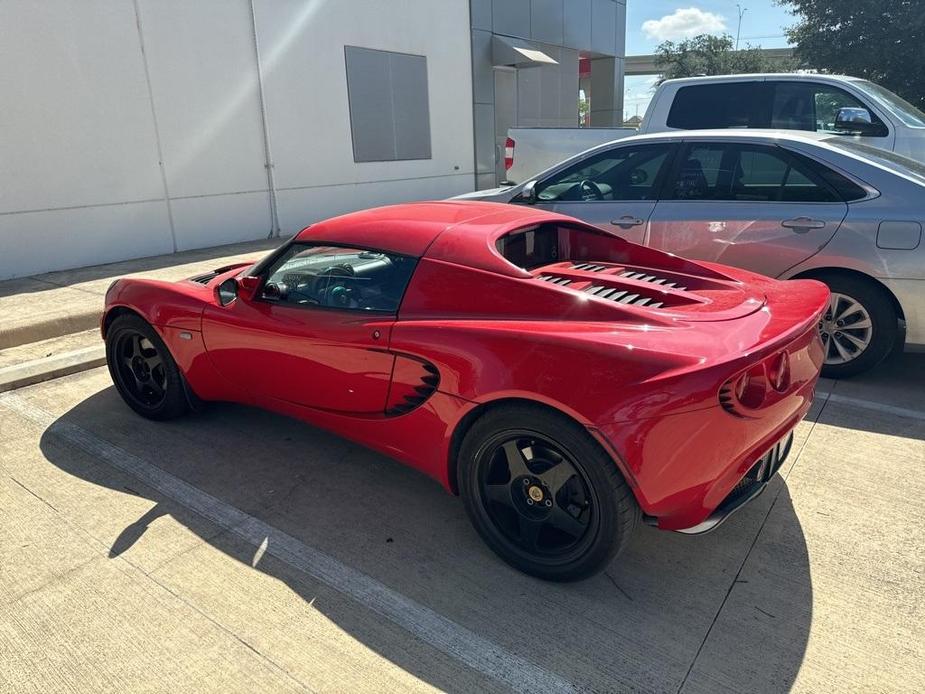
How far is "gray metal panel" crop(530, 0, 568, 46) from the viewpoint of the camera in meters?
16.7

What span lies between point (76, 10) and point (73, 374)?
544cm

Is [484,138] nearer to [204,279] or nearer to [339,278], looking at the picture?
[204,279]

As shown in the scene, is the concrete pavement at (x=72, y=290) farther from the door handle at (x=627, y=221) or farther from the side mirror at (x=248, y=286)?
the door handle at (x=627, y=221)

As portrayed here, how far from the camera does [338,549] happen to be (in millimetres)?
2984

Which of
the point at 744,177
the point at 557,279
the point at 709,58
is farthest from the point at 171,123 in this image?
the point at 709,58

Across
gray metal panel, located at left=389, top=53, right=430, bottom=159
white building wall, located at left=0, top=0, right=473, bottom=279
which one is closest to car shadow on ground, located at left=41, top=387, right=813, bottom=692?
white building wall, located at left=0, top=0, right=473, bottom=279

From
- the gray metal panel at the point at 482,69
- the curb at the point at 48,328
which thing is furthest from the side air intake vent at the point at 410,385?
the gray metal panel at the point at 482,69

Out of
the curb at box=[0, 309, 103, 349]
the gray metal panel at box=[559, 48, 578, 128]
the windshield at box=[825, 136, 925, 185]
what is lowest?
the curb at box=[0, 309, 103, 349]

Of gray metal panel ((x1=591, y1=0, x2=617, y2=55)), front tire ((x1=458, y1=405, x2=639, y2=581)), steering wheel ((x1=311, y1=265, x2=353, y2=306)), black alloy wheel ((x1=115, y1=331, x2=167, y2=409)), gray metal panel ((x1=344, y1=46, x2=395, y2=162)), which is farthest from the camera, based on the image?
gray metal panel ((x1=591, y1=0, x2=617, y2=55))

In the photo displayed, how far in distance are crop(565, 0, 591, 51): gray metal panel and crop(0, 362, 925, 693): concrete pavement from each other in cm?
1676

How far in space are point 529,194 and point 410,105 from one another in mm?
8270

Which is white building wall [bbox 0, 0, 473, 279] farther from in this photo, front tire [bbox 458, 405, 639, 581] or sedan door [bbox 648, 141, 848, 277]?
front tire [bbox 458, 405, 639, 581]

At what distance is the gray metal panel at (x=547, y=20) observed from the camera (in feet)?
54.7

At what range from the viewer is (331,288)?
11.1 ft
